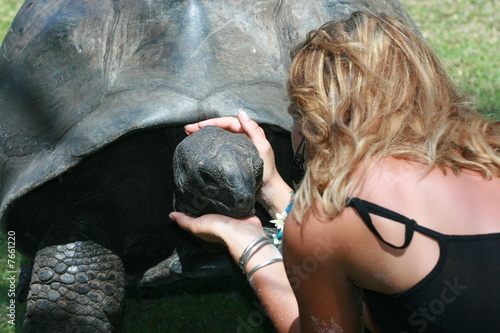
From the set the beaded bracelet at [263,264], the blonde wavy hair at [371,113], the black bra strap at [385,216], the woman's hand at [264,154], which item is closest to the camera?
the black bra strap at [385,216]

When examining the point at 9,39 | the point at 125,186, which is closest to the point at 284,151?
the point at 125,186

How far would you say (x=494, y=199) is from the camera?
80.6 inches

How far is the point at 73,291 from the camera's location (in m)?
2.92

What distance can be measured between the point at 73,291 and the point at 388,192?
148cm

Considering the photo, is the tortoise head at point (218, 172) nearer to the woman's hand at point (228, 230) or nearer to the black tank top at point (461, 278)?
the woman's hand at point (228, 230)

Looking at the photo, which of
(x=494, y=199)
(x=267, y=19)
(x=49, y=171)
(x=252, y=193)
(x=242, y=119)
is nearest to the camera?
(x=494, y=199)

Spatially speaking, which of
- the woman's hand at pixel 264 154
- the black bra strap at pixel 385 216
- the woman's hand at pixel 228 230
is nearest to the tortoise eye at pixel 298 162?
the woman's hand at pixel 264 154

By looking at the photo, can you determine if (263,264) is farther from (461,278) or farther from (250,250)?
→ (461,278)

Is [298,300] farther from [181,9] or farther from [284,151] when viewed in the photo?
[181,9]

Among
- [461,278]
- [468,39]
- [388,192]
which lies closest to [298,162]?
[388,192]

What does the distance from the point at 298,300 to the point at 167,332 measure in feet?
4.59

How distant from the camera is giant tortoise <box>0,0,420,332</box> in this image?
284 cm

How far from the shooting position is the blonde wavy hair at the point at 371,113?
6.81 ft

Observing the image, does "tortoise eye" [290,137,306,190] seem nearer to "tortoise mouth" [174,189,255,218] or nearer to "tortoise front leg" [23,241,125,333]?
"tortoise mouth" [174,189,255,218]
